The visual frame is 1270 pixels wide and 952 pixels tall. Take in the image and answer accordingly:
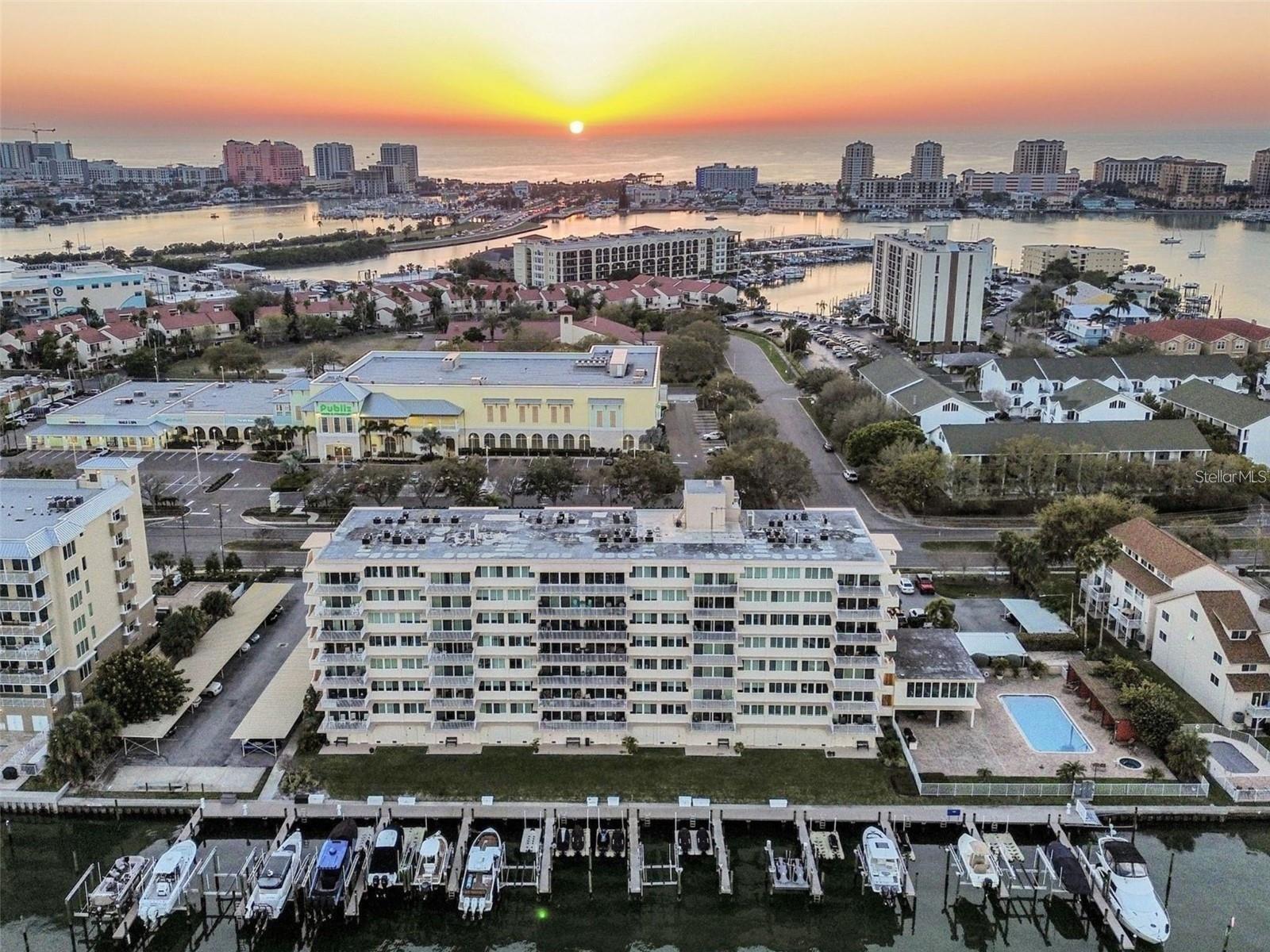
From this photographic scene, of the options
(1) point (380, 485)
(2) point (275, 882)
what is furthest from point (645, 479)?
(2) point (275, 882)

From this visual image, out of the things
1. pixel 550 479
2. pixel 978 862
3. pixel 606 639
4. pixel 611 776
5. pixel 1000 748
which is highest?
pixel 606 639

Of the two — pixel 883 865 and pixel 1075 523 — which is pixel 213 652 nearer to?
pixel 883 865

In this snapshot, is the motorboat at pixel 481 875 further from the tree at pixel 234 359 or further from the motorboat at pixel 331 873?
the tree at pixel 234 359

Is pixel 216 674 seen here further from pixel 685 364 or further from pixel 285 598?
pixel 685 364

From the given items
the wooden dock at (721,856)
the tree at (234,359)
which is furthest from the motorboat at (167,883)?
the tree at (234,359)

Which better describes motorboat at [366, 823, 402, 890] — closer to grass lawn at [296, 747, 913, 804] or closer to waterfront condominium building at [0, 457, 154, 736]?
grass lawn at [296, 747, 913, 804]

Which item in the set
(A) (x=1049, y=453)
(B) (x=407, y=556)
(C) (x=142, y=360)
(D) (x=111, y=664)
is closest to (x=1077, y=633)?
(A) (x=1049, y=453)
